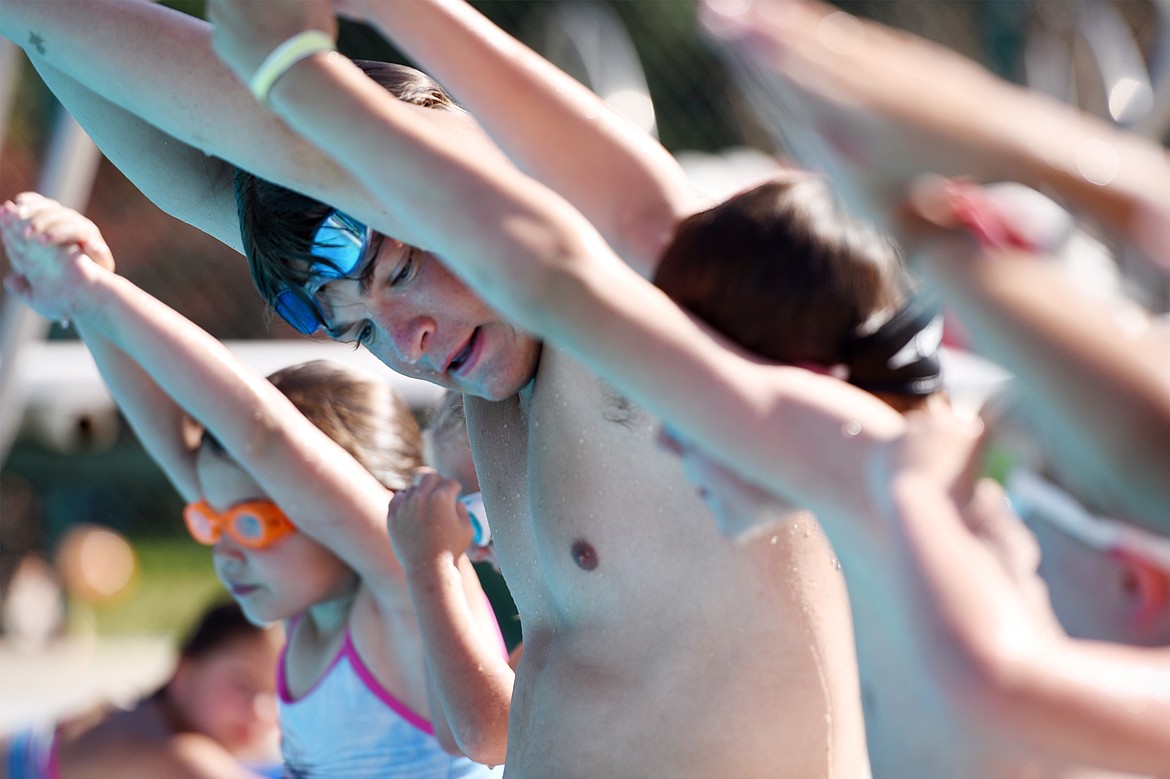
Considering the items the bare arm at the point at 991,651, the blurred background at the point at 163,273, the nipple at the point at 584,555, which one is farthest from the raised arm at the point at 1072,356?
the blurred background at the point at 163,273

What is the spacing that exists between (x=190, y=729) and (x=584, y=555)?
2.29m

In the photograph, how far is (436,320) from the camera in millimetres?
2158

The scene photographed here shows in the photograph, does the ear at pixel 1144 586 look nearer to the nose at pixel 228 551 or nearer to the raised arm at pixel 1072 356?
the raised arm at pixel 1072 356

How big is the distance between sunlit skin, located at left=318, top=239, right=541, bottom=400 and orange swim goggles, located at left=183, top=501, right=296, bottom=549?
1.14 metres

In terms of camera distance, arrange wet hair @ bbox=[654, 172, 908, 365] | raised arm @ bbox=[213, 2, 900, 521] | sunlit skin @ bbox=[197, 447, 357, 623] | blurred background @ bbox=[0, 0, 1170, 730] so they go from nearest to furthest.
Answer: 1. raised arm @ bbox=[213, 2, 900, 521]
2. wet hair @ bbox=[654, 172, 908, 365]
3. sunlit skin @ bbox=[197, 447, 357, 623]
4. blurred background @ bbox=[0, 0, 1170, 730]

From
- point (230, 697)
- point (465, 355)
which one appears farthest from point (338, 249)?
point (230, 697)

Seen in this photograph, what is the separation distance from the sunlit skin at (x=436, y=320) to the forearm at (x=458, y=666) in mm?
505

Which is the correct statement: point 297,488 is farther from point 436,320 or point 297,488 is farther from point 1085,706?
point 1085,706

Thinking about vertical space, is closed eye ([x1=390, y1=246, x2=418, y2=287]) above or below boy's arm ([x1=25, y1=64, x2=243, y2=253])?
above

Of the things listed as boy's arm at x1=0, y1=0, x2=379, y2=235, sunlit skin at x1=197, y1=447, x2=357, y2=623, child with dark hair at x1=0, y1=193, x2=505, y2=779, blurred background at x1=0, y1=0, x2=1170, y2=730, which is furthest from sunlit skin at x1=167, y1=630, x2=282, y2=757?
blurred background at x1=0, y1=0, x2=1170, y2=730

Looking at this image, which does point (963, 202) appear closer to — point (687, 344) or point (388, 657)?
point (687, 344)

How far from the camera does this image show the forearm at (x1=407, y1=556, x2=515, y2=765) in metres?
2.50

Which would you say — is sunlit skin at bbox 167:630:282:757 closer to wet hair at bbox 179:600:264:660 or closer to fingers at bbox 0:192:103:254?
wet hair at bbox 179:600:264:660

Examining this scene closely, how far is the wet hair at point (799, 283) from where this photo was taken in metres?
1.42
